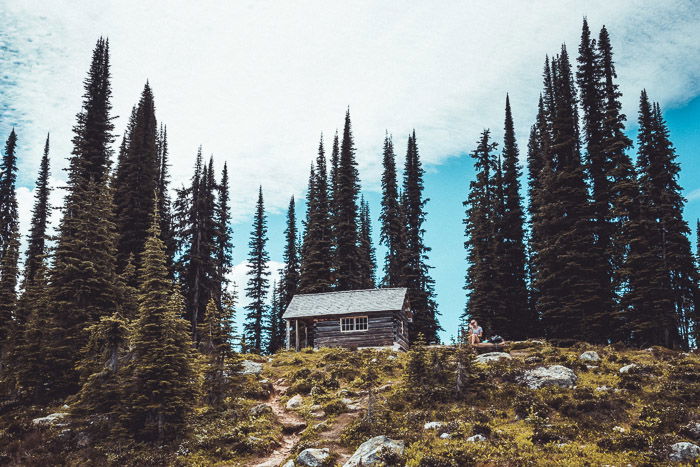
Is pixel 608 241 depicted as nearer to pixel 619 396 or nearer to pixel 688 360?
pixel 688 360

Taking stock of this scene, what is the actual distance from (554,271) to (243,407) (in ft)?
77.5

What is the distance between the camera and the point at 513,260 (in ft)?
138

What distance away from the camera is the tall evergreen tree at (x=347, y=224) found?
1938 inches

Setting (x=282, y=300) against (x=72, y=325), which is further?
(x=282, y=300)

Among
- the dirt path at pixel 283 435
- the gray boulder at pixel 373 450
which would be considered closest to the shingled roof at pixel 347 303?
the dirt path at pixel 283 435

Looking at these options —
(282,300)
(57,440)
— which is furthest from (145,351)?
(282,300)

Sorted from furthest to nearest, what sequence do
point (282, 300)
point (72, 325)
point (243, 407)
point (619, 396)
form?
point (282, 300), point (72, 325), point (243, 407), point (619, 396)

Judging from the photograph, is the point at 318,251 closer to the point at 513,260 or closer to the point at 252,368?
the point at 513,260

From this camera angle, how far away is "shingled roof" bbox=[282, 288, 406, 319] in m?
36.7

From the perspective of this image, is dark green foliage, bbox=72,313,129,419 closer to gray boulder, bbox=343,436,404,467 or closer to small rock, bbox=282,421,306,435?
small rock, bbox=282,421,306,435

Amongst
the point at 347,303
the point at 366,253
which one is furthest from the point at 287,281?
the point at 347,303

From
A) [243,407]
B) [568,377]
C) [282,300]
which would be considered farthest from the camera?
[282,300]

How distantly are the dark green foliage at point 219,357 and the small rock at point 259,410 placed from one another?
1442mm

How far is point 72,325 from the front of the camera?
24719 mm
